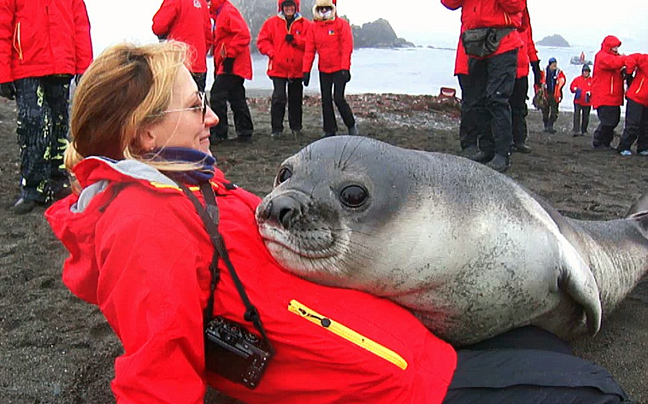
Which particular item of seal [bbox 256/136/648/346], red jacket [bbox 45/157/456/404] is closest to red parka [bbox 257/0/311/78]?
seal [bbox 256/136/648/346]

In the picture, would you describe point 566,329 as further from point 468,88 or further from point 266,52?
point 266,52

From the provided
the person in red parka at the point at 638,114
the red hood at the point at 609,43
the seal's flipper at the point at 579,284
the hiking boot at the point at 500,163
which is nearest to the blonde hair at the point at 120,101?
the seal's flipper at the point at 579,284

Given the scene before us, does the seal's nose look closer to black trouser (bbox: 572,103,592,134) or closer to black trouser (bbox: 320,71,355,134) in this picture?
black trouser (bbox: 320,71,355,134)

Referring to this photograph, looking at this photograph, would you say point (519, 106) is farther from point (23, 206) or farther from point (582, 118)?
point (23, 206)

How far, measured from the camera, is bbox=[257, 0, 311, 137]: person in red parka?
299 inches

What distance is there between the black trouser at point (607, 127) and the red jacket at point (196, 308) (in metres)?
6.93

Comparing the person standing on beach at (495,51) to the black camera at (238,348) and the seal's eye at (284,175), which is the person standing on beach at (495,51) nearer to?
the seal's eye at (284,175)

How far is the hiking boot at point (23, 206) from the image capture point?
4.23m

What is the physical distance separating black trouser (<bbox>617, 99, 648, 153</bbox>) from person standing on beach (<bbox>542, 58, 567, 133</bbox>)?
7.50 ft

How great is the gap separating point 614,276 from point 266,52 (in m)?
5.94

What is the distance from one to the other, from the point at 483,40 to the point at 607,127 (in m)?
3.55

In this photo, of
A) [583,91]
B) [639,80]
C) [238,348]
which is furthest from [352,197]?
[583,91]

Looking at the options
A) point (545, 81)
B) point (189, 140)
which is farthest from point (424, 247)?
point (545, 81)

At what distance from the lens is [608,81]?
800 cm
